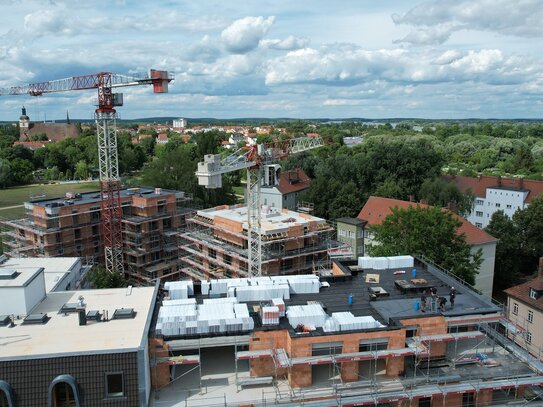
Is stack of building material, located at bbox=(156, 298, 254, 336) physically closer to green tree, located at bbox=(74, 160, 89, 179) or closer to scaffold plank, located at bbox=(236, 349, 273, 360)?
scaffold plank, located at bbox=(236, 349, 273, 360)

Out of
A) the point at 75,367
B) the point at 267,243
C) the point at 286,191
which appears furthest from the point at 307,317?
the point at 286,191

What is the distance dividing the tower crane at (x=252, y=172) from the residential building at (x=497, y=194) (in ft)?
138

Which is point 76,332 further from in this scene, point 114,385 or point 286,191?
point 286,191

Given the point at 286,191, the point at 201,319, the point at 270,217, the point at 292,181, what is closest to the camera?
the point at 201,319

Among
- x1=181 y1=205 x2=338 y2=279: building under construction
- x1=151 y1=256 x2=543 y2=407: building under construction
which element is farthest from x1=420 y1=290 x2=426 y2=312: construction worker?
x1=181 y1=205 x2=338 y2=279: building under construction

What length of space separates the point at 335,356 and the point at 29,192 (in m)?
118

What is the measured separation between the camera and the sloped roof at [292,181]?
86.3 metres

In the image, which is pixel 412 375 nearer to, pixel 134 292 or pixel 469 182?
pixel 134 292

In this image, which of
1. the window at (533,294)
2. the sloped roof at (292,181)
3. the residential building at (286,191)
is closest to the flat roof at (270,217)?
the window at (533,294)

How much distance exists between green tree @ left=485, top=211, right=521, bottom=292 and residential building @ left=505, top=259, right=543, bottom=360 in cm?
1504

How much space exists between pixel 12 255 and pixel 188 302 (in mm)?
40711

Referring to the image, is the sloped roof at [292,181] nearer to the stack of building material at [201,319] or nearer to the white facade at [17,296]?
the stack of building material at [201,319]

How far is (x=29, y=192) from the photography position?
12094 centimetres

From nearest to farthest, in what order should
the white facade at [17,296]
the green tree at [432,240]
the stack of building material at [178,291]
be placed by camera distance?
the white facade at [17,296], the stack of building material at [178,291], the green tree at [432,240]
